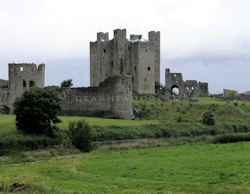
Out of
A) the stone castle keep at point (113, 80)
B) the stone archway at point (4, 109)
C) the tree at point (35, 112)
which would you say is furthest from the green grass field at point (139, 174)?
the stone archway at point (4, 109)

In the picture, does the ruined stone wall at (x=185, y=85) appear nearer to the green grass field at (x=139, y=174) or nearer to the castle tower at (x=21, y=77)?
the castle tower at (x=21, y=77)

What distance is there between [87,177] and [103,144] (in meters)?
14.5

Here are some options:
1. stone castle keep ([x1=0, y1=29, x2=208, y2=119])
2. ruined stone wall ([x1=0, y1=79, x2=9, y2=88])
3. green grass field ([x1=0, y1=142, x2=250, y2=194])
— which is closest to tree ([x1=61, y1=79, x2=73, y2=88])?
stone castle keep ([x1=0, y1=29, x2=208, y2=119])

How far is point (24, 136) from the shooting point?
90.8 feet

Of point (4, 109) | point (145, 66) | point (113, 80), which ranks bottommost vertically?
point (4, 109)

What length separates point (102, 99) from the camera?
139ft

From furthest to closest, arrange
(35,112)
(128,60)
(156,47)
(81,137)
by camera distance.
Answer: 1. (156,47)
2. (128,60)
3. (35,112)
4. (81,137)

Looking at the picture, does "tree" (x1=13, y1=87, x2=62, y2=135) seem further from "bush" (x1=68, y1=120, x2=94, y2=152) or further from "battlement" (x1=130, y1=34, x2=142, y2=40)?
"battlement" (x1=130, y1=34, x2=142, y2=40)

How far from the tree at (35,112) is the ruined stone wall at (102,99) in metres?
12.3

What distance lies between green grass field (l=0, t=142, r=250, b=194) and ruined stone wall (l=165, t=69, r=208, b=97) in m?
58.1

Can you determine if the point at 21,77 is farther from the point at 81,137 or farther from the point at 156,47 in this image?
the point at 156,47

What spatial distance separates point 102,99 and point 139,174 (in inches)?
1039

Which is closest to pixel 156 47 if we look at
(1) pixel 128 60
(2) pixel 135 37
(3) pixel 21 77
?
(2) pixel 135 37

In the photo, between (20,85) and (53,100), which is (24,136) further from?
(20,85)
